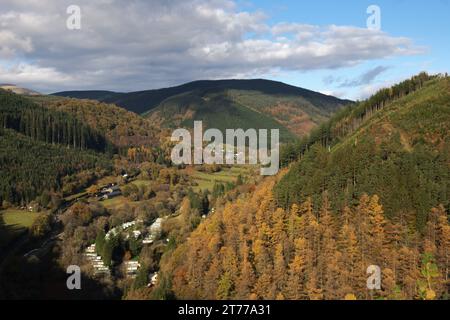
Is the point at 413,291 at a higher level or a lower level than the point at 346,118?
lower

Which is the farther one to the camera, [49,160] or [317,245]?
[49,160]

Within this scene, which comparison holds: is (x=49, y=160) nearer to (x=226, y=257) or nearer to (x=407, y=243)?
(x=226, y=257)

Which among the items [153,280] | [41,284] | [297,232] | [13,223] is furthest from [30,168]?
[297,232]

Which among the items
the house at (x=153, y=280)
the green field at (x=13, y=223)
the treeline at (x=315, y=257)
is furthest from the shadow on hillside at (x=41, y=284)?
the green field at (x=13, y=223)

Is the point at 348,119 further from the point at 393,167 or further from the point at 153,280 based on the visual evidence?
the point at 153,280
